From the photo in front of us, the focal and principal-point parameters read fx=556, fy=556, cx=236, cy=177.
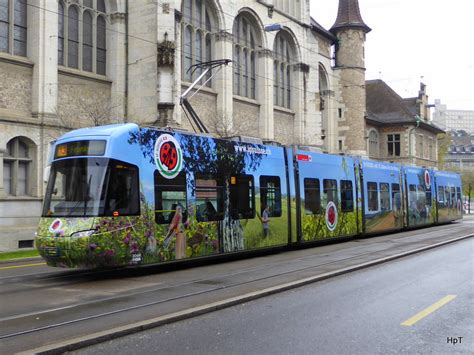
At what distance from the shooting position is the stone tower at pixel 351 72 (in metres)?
50.7

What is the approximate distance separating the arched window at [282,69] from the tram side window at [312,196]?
20543mm

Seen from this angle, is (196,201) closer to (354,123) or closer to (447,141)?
(354,123)

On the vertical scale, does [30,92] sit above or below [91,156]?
above

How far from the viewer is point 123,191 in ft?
37.0

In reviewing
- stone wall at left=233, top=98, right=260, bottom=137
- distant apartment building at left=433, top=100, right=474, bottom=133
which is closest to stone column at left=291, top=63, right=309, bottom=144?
stone wall at left=233, top=98, right=260, bottom=137

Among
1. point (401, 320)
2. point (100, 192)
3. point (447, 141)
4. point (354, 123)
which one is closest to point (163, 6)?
point (100, 192)

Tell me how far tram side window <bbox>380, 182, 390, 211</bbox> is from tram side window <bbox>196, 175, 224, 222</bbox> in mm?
11440

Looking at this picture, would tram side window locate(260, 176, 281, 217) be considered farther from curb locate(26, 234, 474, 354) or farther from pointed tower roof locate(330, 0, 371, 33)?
pointed tower roof locate(330, 0, 371, 33)

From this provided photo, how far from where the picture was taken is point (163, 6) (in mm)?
26406

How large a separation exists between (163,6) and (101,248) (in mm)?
18311

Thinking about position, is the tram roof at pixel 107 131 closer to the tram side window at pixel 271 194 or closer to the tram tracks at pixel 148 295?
the tram tracks at pixel 148 295

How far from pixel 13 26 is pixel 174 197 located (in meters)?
14.1

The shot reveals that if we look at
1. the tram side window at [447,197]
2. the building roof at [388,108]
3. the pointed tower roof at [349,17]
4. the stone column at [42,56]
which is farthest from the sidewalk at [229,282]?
the building roof at [388,108]

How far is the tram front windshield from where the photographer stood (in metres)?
11.0
